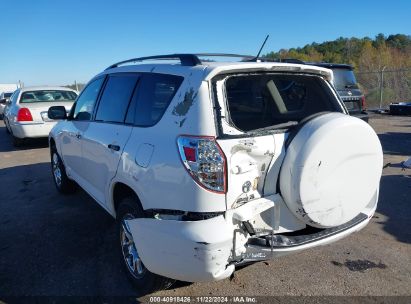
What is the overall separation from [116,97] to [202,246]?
Answer: 6.26 feet

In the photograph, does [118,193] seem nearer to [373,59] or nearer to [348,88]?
[348,88]

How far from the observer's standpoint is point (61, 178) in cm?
577

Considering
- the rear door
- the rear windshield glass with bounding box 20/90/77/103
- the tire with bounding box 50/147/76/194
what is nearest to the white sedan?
the rear windshield glass with bounding box 20/90/77/103

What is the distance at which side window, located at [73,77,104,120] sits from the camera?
431 centimetres

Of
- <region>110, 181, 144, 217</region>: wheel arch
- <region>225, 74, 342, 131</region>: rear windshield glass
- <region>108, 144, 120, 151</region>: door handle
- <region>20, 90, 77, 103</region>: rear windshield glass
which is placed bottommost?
<region>110, 181, 144, 217</region>: wheel arch

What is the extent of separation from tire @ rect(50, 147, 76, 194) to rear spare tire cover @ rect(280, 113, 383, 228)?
3880 millimetres

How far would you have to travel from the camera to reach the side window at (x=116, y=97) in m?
3.51

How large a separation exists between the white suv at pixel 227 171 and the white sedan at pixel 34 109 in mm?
7328

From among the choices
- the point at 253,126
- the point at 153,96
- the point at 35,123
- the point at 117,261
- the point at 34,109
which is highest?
the point at 153,96

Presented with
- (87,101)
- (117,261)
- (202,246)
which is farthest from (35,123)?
(202,246)

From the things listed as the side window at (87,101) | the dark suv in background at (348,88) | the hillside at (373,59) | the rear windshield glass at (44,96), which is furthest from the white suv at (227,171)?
the rear windshield glass at (44,96)

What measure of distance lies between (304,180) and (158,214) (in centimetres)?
104

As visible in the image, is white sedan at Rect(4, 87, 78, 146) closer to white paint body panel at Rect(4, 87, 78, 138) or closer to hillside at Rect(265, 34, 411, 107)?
white paint body panel at Rect(4, 87, 78, 138)

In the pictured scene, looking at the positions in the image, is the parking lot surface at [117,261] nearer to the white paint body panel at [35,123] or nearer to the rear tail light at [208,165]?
the rear tail light at [208,165]
